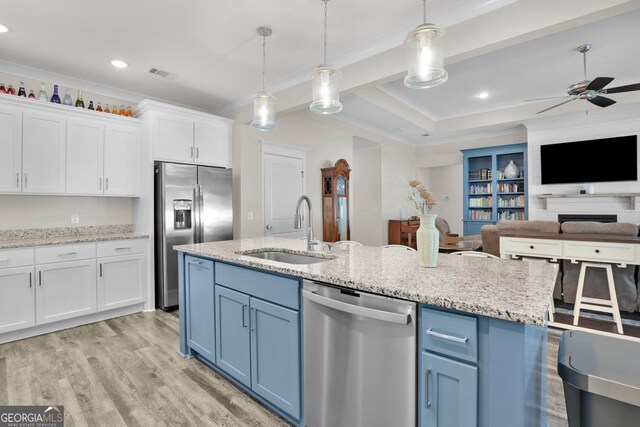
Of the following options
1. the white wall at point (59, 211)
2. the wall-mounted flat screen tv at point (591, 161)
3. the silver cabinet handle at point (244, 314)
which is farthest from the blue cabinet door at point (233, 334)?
the wall-mounted flat screen tv at point (591, 161)

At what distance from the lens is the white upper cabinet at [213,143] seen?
13.8ft

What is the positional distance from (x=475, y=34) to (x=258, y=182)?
→ 10.3 ft

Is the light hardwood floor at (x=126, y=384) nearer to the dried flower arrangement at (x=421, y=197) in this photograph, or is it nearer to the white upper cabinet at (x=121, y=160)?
the dried flower arrangement at (x=421, y=197)

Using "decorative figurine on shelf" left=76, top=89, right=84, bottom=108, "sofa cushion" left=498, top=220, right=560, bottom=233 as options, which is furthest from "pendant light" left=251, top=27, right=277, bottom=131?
"sofa cushion" left=498, top=220, right=560, bottom=233

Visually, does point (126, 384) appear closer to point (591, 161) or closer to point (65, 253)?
point (65, 253)

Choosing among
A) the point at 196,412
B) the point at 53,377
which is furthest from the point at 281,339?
the point at 53,377

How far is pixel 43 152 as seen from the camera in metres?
3.26

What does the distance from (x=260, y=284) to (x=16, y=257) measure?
2670 millimetres

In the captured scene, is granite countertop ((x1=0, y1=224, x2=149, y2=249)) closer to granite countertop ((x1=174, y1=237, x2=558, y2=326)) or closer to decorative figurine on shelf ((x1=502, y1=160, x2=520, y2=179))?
granite countertop ((x1=174, y1=237, x2=558, y2=326))

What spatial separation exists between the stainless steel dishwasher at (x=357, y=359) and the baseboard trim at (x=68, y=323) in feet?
9.92

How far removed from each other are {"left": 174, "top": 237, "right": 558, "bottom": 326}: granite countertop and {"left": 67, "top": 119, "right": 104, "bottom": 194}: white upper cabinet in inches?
92.1

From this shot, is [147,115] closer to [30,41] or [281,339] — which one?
[30,41]

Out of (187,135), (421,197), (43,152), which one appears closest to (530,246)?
(421,197)

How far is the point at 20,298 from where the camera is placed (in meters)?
2.95
